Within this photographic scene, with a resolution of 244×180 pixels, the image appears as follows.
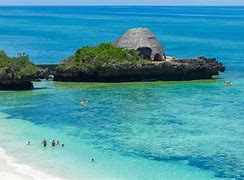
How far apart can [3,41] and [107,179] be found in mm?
71937

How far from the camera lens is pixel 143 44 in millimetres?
55656

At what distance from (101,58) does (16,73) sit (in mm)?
8216

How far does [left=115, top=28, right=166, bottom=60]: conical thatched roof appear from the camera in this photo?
55625 millimetres

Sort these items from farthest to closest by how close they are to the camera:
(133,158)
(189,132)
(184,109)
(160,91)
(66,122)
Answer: (160,91)
(184,109)
(66,122)
(189,132)
(133,158)

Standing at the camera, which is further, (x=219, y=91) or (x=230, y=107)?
(x=219, y=91)

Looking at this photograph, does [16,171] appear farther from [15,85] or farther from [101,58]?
[101,58]

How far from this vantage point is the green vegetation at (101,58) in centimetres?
5203

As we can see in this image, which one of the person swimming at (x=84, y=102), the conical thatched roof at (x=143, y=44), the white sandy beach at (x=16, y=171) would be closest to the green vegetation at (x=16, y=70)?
the person swimming at (x=84, y=102)

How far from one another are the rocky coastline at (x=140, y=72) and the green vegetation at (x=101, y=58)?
348mm

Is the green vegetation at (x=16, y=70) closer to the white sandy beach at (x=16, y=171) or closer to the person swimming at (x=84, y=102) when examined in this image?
the person swimming at (x=84, y=102)

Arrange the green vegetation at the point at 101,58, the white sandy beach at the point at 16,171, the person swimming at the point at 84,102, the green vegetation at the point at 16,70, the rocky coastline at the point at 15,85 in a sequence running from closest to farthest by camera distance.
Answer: the white sandy beach at the point at 16,171 → the person swimming at the point at 84,102 → the green vegetation at the point at 16,70 → the rocky coastline at the point at 15,85 → the green vegetation at the point at 101,58

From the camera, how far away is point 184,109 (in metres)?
40.4

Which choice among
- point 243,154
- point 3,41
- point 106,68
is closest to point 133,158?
point 243,154

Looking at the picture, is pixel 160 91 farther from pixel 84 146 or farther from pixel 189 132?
pixel 84 146
